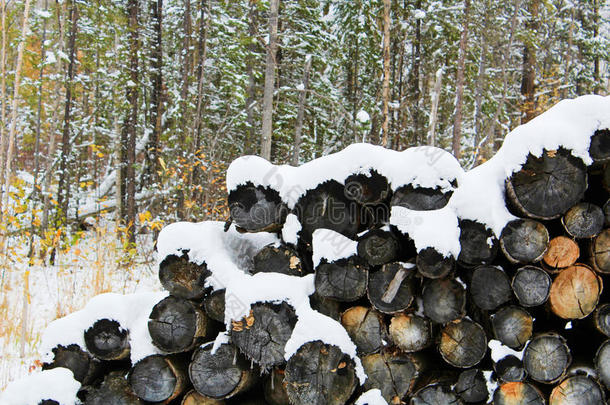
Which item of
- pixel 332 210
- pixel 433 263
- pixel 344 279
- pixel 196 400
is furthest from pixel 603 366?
pixel 196 400

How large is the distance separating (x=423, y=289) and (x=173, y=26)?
15.3 meters

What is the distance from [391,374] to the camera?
2.50m

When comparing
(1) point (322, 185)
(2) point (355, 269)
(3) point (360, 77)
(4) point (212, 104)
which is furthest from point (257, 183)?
(3) point (360, 77)

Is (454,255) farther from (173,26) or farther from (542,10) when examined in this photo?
(173,26)

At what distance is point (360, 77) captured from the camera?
15.1 meters

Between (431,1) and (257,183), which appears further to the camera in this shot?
(431,1)

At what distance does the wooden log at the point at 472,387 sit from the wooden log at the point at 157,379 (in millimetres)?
1761

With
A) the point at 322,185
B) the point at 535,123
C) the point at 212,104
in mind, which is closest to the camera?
the point at 535,123

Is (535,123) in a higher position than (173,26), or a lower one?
lower

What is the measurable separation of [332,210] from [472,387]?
1.35 metres

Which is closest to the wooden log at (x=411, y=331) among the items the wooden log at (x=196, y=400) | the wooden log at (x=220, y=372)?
the wooden log at (x=220, y=372)

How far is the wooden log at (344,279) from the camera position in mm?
2426

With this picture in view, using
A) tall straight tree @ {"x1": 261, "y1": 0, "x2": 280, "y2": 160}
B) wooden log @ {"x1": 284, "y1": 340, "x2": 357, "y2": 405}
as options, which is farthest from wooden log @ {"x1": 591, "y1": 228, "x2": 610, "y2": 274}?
tall straight tree @ {"x1": 261, "y1": 0, "x2": 280, "y2": 160}

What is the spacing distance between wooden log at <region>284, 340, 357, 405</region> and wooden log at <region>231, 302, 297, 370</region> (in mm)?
187
